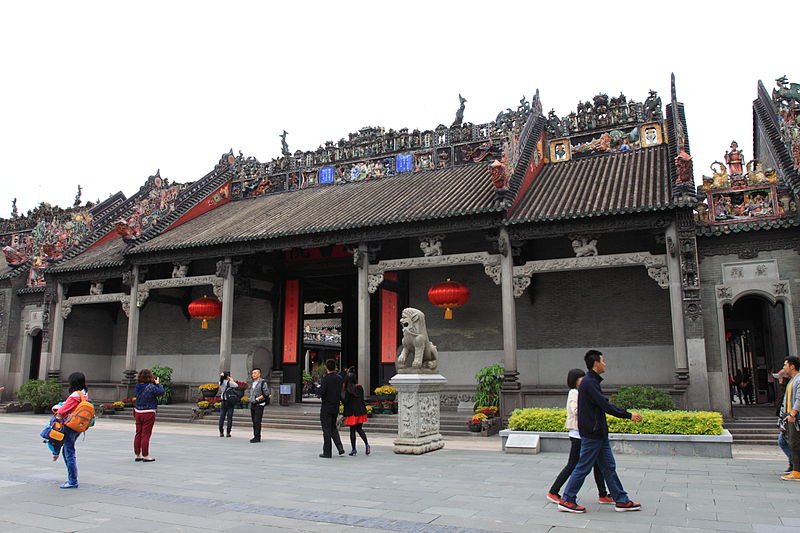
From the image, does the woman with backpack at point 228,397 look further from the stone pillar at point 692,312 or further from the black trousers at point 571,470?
the stone pillar at point 692,312

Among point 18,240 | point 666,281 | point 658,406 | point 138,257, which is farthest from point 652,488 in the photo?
point 18,240

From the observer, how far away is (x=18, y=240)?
27266 millimetres

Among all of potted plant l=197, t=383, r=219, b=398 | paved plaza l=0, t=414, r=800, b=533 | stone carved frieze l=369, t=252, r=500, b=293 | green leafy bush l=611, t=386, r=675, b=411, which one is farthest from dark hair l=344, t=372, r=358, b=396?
potted plant l=197, t=383, r=219, b=398

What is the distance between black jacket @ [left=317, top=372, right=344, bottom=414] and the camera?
9625 millimetres

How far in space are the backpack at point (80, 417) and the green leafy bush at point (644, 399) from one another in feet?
29.4

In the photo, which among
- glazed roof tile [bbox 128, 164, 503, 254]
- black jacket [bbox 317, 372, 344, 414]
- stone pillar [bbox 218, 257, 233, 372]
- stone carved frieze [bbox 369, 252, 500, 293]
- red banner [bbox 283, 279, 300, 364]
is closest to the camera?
black jacket [bbox 317, 372, 344, 414]

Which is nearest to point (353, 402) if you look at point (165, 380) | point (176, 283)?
point (176, 283)

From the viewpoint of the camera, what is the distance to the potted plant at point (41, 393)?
18781 mm

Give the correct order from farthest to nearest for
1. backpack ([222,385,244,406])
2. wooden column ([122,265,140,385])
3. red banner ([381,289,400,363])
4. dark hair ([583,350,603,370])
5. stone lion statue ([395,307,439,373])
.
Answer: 1. wooden column ([122,265,140,385])
2. red banner ([381,289,400,363])
3. backpack ([222,385,244,406])
4. stone lion statue ([395,307,439,373])
5. dark hair ([583,350,603,370])

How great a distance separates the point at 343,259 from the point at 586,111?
330 inches

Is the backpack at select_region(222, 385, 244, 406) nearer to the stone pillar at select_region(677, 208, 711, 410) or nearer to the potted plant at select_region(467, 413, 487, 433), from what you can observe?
the potted plant at select_region(467, 413, 487, 433)

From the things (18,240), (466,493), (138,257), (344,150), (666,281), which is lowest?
(466,493)

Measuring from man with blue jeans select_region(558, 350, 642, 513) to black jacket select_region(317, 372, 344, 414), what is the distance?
4.78m

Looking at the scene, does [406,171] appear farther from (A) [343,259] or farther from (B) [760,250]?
(B) [760,250]
